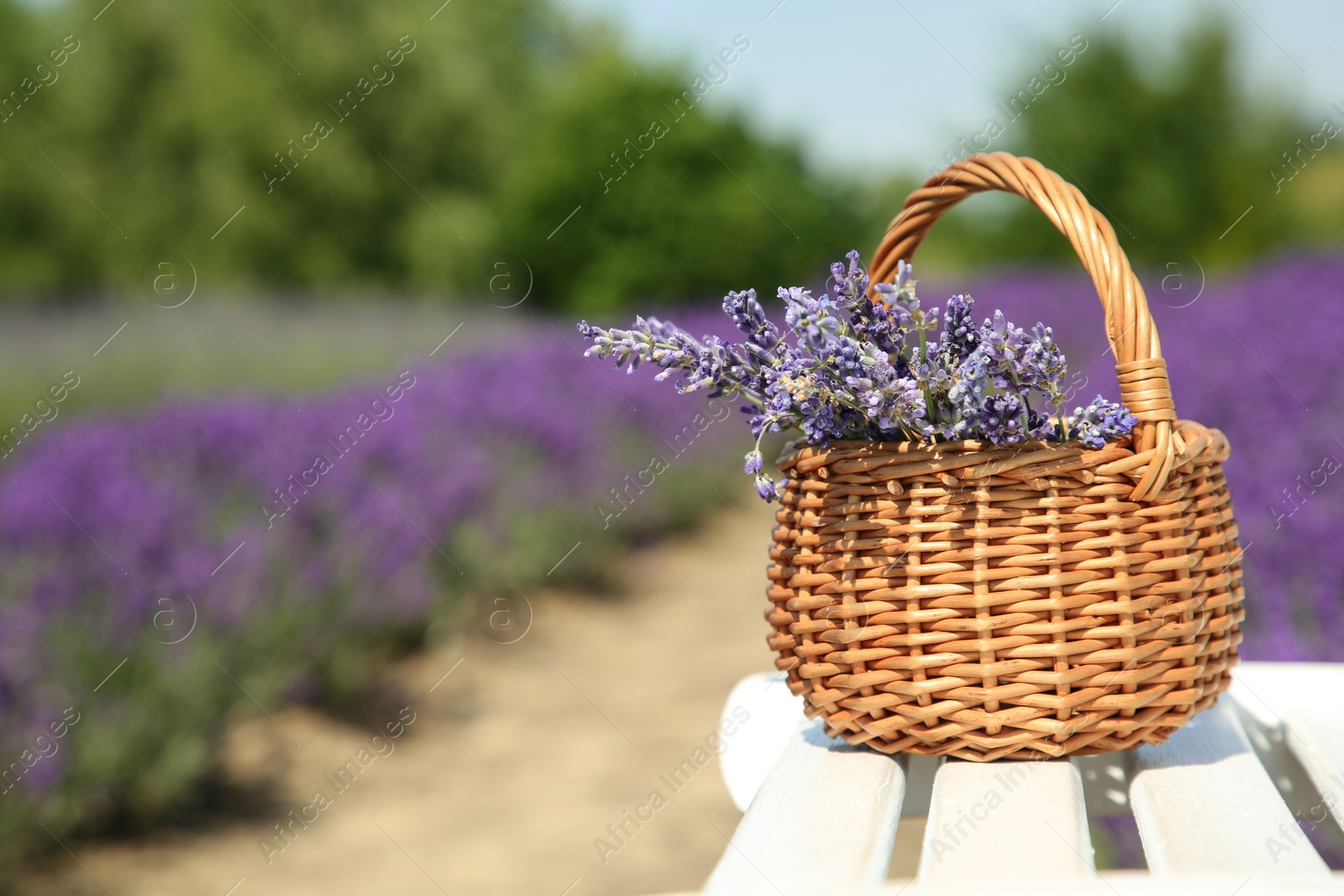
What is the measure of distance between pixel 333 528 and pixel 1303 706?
11.4 feet

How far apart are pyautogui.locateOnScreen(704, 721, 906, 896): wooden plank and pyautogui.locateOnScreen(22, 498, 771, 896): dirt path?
1822mm

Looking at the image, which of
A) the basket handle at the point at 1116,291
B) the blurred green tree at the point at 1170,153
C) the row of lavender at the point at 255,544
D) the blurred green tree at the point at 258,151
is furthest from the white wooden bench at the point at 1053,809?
the blurred green tree at the point at 1170,153

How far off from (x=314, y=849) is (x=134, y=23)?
15.7m

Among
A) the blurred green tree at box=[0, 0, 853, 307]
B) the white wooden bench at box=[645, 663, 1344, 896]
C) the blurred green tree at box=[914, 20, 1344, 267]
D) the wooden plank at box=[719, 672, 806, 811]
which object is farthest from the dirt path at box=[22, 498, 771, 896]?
the blurred green tree at box=[914, 20, 1344, 267]

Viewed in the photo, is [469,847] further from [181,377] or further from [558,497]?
[181,377]

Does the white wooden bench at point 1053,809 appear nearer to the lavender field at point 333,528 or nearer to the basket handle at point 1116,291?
the basket handle at point 1116,291

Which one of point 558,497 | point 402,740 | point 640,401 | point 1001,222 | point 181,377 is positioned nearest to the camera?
point 402,740

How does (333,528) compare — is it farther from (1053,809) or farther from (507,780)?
(1053,809)

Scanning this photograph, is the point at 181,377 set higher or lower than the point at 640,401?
higher

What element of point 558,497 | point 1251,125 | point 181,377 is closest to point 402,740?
point 558,497

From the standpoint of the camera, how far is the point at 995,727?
1.02 m

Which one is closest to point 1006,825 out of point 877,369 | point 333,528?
point 877,369

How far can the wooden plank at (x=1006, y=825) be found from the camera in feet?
2.66

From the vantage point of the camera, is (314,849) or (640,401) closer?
(314,849)
